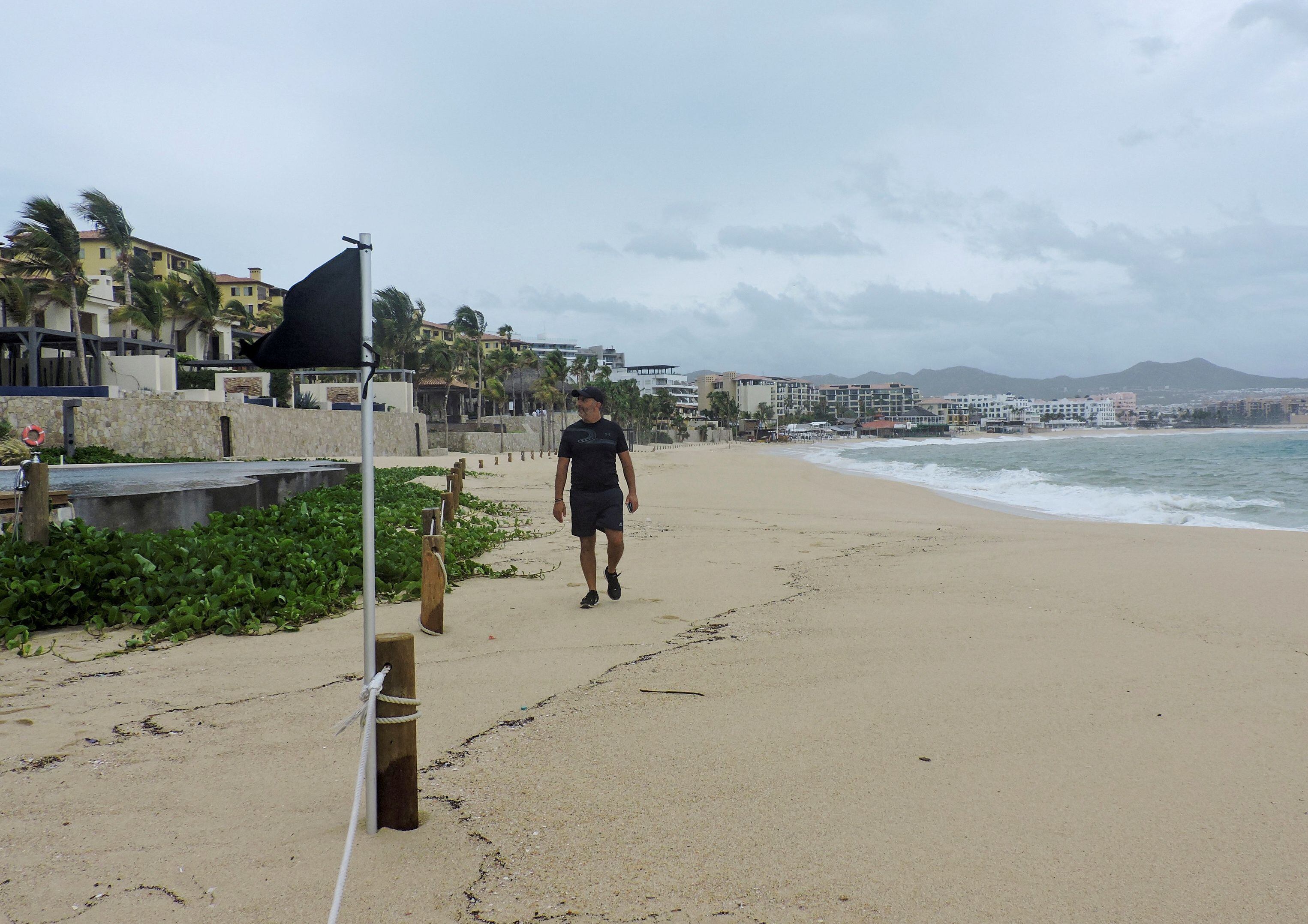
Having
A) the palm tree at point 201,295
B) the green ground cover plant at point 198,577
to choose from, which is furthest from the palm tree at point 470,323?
the green ground cover plant at point 198,577

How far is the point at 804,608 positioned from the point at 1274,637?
323 cm

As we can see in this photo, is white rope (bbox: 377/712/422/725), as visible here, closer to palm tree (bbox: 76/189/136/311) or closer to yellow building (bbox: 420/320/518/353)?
palm tree (bbox: 76/189/136/311)

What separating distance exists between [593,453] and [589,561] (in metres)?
0.89

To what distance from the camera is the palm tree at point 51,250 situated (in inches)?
1198

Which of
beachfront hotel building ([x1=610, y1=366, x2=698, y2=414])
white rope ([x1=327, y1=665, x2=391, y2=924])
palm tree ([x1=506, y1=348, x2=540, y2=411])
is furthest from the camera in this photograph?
beachfront hotel building ([x1=610, y1=366, x2=698, y2=414])

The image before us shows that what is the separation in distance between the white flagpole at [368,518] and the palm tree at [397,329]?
2356 inches

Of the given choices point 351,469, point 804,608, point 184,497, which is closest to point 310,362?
point 804,608

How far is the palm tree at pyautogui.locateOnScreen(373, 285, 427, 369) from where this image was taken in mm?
62031

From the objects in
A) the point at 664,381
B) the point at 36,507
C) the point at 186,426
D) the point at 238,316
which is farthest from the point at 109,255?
the point at 664,381

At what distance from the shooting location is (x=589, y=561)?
670 centimetres

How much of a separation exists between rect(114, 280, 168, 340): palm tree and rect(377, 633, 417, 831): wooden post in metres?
42.2

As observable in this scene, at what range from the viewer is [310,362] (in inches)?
113

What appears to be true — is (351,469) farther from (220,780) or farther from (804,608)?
(220,780)

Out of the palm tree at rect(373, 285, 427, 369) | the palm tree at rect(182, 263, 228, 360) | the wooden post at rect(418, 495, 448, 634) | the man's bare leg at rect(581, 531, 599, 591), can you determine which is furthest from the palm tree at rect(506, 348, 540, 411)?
the wooden post at rect(418, 495, 448, 634)
